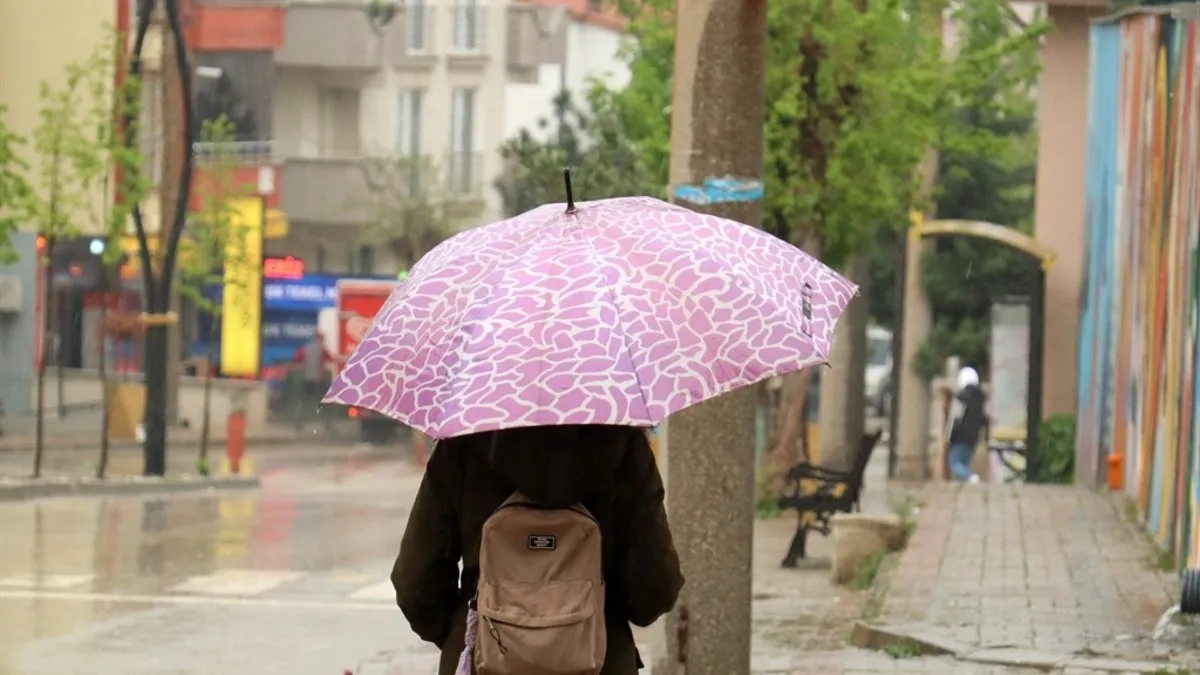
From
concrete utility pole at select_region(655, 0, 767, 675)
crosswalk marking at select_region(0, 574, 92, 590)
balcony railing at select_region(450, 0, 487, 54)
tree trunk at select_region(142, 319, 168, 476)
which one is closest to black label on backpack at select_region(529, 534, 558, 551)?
concrete utility pole at select_region(655, 0, 767, 675)

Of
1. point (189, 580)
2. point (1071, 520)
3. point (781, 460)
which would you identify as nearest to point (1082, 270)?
point (781, 460)

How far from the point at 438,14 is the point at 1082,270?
27.9 metres

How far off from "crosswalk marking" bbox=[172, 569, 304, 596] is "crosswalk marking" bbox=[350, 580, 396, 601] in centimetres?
65

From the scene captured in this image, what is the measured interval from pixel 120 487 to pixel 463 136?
27.7 metres

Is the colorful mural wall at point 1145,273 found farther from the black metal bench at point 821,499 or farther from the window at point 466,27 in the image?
the window at point 466,27

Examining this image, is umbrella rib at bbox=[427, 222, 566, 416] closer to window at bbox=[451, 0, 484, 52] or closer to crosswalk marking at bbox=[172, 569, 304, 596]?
crosswalk marking at bbox=[172, 569, 304, 596]

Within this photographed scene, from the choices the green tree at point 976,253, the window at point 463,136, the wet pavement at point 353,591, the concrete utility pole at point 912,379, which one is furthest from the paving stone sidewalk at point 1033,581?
the window at point 463,136

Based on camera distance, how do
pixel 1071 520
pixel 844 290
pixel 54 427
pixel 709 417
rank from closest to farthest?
pixel 844 290, pixel 709 417, pixel 1071 520, pixel 54 427

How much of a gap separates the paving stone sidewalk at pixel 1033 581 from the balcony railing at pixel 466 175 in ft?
104

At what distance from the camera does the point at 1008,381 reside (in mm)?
28250

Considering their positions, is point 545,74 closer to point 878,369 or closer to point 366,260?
point 366,260

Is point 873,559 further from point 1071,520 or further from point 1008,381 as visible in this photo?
point 1008,381

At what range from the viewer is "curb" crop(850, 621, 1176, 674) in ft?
29.6

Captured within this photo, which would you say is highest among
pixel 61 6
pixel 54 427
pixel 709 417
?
pixel 61 6
